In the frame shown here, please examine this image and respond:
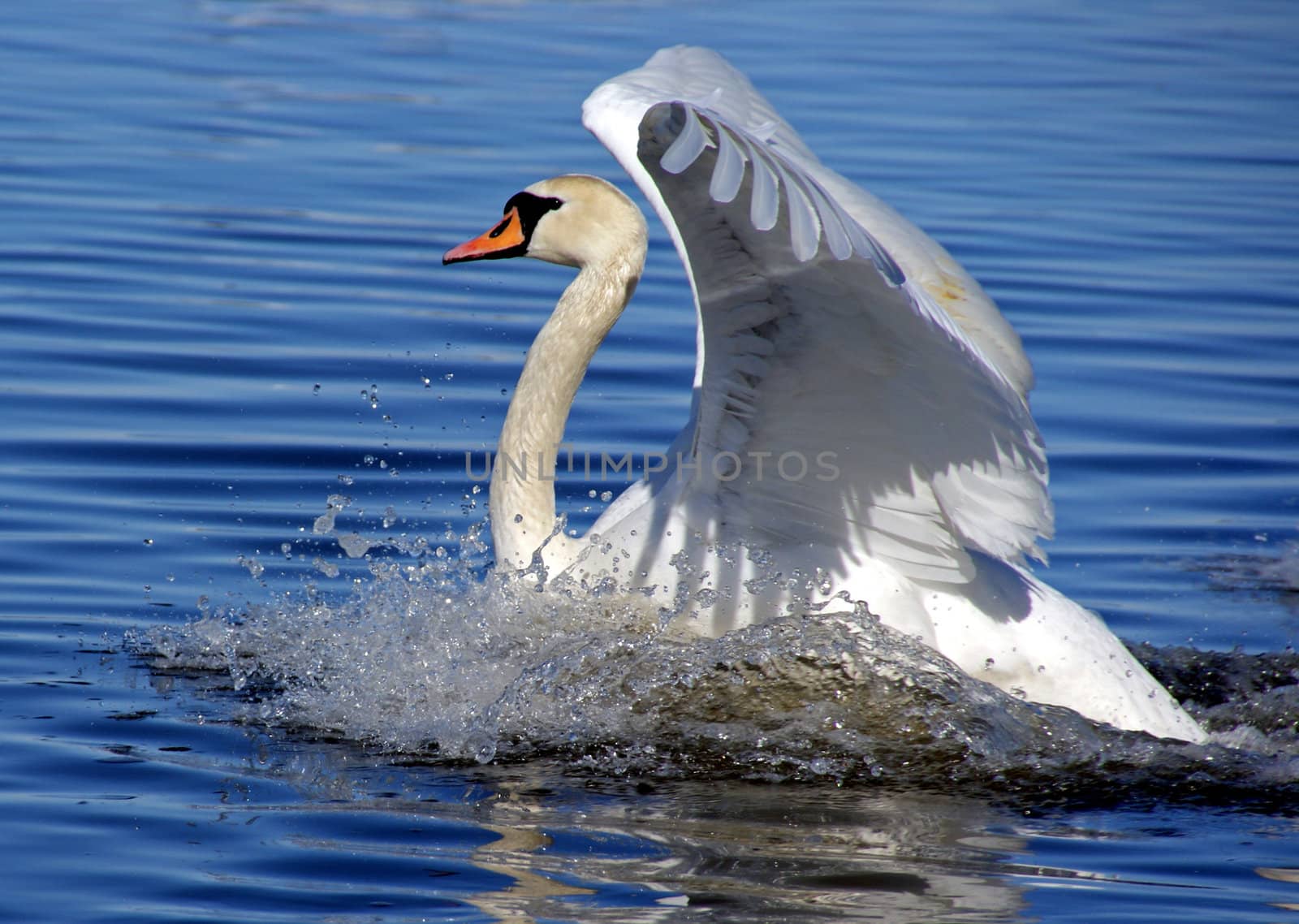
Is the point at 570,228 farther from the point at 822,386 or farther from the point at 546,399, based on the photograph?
the point at 822,386

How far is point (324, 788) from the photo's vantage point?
4.76 meters

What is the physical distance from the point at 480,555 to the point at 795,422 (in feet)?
8.11

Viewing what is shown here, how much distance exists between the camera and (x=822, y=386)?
198 inches

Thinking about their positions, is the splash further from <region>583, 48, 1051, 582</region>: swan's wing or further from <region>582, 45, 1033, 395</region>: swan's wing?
<region>582, 45, 1033, 395</region>: swan's wing

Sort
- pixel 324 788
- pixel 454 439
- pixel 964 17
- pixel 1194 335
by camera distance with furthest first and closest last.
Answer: pixel 964 17, pixel 1194 335, pixel 454 439, pixel 324 788

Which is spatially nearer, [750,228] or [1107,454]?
[750,228]

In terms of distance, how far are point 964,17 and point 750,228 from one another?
813 inches

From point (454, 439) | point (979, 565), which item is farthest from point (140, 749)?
point (454, 439)

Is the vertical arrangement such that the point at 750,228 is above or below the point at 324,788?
above

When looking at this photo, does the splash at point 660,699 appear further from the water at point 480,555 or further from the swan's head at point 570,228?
the swan's head at point 570,228

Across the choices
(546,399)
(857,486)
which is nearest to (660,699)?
(857,486)

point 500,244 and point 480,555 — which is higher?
point 500,244

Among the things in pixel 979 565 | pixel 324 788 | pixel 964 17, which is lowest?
pixel 324 788

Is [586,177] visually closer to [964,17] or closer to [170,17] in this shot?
[170,17]
